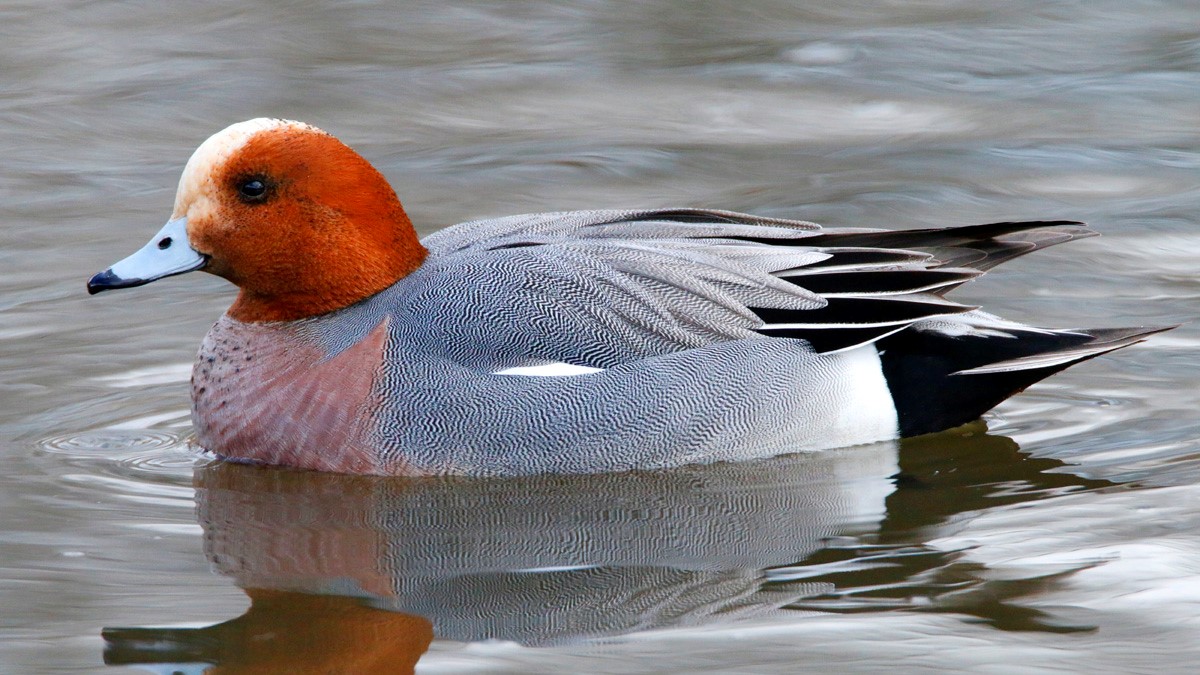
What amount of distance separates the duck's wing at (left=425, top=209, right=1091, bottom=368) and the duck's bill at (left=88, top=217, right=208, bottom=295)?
743 millimetres

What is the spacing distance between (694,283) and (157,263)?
5.13 feet

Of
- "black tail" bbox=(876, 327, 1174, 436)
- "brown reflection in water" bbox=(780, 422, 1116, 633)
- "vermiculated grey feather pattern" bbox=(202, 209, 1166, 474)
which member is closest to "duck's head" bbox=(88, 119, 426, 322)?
"vermiculated grey feather pattern" bbox=(202, 209, 1166, 474)

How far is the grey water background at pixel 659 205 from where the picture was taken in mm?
3971

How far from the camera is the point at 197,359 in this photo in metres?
5.29

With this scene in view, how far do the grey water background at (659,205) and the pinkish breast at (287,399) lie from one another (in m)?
0.11

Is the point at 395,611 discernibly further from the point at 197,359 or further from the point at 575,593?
the point at 197,359

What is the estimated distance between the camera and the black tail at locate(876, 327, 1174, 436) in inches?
204

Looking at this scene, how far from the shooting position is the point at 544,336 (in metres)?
4.94

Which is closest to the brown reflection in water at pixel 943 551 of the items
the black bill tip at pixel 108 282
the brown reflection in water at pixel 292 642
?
the brown reflection in water at pixel 292 642

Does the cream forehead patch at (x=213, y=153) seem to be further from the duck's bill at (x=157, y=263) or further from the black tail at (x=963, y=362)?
the black tail at (x=963, y=362)

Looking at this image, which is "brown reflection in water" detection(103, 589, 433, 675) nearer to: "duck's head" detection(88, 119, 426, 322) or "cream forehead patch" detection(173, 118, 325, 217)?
"duck's head" detection(88, 119, 426, 322)

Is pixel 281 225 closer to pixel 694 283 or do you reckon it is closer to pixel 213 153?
pixel 213 153

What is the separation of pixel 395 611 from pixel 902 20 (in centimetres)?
683

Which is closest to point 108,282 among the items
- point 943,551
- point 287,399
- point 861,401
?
point 287,399
